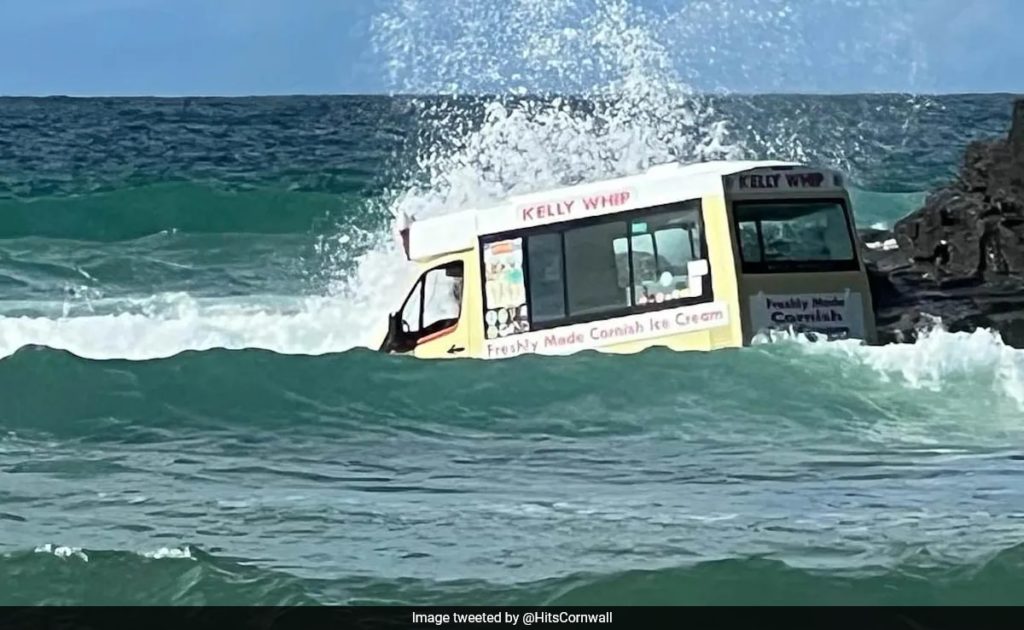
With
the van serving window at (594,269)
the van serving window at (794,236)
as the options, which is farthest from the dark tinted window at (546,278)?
the van serving window at (794,236)

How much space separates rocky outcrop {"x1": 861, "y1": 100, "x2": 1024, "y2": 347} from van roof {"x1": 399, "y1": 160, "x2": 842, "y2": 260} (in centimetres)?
341

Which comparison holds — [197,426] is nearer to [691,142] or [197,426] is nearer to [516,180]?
[516,180]

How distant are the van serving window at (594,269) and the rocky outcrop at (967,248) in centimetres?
352

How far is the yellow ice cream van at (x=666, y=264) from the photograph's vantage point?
15.5 meters

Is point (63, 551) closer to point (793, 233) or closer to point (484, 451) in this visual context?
point (484, 451)

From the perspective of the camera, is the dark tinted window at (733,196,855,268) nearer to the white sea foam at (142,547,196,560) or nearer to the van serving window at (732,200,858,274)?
the van serving window at (732,200,858,274)

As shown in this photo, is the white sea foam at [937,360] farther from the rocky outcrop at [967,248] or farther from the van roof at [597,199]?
the rocky outcrop at [967,248]

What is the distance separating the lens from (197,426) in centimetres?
1415

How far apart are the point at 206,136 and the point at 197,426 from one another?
163 ft

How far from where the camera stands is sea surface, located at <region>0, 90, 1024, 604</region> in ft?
28.5

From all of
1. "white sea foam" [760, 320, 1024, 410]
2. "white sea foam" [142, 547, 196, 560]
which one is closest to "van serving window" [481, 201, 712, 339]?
"white sea foam" [760, 320, 1024, 410]

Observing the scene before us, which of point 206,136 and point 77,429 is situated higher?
point 206,136

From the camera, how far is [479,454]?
12.8 metres

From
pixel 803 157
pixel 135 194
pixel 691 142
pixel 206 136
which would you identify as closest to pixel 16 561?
pixel 691 142
